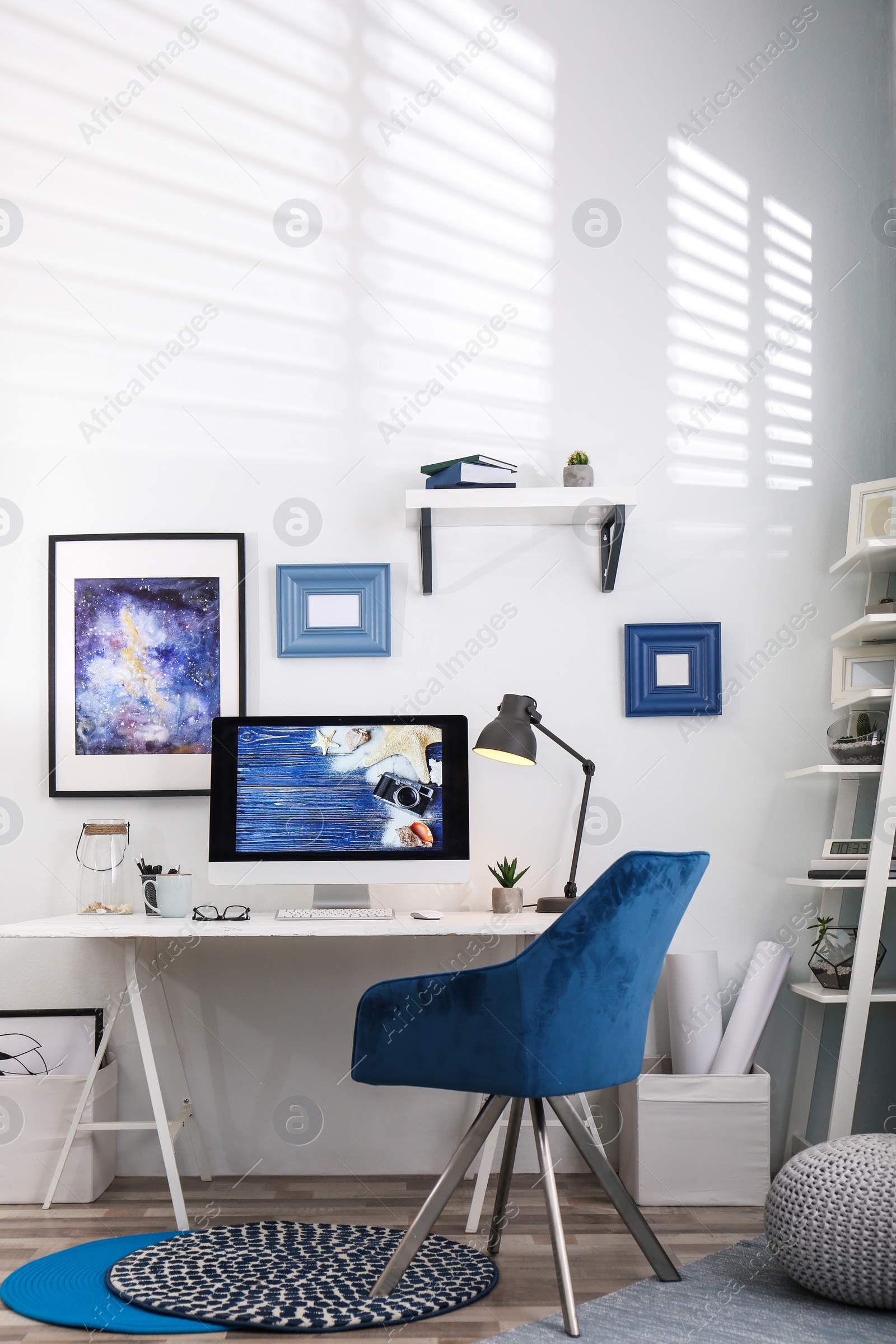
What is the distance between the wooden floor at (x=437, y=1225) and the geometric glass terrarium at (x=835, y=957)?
594mm

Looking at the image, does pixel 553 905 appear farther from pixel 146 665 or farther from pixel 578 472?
pixel 146 665

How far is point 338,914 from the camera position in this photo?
2379 mm

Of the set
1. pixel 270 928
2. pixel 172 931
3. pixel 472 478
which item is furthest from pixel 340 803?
pixel 472 478

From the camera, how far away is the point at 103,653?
2.83 metres

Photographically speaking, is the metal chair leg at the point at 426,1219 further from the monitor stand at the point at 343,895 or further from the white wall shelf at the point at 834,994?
the white wall shelf at the point at 834,994

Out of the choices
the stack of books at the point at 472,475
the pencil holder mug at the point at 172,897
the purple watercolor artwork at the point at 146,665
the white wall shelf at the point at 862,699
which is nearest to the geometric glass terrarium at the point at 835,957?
the white wall shelf at the point at 862,699

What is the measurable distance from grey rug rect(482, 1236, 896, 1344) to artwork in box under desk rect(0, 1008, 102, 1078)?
4.48 feet

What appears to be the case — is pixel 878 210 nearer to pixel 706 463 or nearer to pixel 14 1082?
pixel 706 463

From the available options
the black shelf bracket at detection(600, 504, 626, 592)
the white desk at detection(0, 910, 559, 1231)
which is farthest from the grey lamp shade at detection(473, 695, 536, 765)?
the black shelf bracket at detection(600, 504, 626, 592)

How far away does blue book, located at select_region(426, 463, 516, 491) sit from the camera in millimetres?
2686

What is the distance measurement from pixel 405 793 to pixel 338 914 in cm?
34

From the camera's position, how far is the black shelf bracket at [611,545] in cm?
277

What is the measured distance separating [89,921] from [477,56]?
2.63m

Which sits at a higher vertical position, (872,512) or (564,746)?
(872,512)
